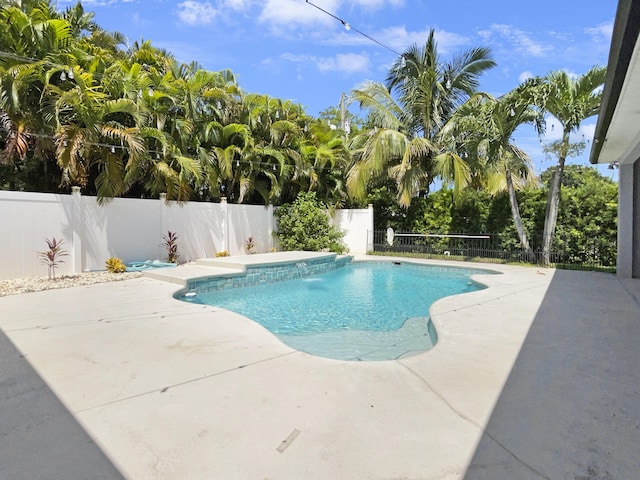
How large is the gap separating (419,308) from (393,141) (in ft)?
25.7

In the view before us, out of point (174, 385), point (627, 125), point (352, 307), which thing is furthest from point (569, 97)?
point (174, 385)

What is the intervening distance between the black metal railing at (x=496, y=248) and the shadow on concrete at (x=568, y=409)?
6899mm

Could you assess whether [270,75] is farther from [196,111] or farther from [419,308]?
[419,308]

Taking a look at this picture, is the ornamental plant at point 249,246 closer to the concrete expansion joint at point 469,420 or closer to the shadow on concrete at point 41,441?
the shadow on concrete at point 41,441

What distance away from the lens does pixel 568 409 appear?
2561 mm

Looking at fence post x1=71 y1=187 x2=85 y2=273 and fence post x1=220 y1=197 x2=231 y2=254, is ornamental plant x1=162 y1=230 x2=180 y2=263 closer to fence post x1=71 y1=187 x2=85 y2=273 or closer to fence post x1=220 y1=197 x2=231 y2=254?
fence post x1=220 y1=197 x2=231 y2=254

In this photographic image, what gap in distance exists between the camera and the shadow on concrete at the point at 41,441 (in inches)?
74.9

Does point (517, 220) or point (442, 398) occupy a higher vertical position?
point (517, 220)

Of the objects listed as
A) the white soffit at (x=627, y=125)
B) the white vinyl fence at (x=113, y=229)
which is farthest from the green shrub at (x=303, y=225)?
the white soffit at (x=627, y=125)

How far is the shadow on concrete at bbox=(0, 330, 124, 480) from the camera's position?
6.24ft

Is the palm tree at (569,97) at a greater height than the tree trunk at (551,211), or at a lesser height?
greater

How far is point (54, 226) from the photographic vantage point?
322 inches

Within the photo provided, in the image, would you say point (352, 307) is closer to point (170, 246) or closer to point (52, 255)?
point (170, 246)

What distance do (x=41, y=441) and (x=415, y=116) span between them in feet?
47.4
